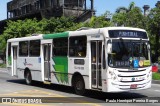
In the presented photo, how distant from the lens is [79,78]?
54.4ft

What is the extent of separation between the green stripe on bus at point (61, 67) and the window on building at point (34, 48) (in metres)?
2.21

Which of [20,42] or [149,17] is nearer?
[20,42]

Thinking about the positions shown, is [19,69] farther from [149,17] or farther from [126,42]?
[149,17]

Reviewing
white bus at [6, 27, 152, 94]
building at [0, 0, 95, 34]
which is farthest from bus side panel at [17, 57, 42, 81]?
building at [0, 0, 95, 34]

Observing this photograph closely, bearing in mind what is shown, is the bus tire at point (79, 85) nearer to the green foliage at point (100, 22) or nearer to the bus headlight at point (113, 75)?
the bus headlight at point (113, 75)

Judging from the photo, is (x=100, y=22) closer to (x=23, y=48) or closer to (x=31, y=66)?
(x=23, y=48)

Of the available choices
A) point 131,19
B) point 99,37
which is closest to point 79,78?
point 99,37

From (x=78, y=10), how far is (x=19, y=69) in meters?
38.8

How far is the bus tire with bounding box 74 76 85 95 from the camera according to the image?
16266 mm

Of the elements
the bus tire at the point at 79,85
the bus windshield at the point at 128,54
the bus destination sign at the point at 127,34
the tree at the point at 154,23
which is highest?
the tree at the point at 154,23

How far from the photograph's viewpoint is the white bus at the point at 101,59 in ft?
47.7

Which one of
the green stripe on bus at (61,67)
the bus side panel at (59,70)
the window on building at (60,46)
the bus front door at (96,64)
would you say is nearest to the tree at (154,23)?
the window on building at (60,46)

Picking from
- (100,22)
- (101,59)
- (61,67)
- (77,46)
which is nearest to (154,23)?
(100,22)

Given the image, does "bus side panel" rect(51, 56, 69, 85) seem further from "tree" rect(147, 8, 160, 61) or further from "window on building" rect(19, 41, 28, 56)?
"tree" rect(147, 8, 160, 61)
